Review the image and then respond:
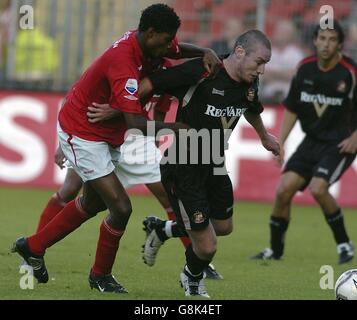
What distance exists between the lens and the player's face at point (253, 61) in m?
7.09

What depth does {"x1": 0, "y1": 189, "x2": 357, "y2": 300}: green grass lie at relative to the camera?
750 cm

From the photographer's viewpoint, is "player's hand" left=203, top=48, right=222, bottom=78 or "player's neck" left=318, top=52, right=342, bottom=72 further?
"player's neck" left=318, top=52, right=342, bottom=72

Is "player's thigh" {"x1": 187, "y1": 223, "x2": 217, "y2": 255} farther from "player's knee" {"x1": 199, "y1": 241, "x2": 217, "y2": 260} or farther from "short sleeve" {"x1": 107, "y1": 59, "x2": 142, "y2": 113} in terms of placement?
"short sleeve" {"x1": 107, "y1": 59, "x2": 142, "y2": 113}

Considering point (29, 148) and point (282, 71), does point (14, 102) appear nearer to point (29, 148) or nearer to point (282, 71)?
point (29, 148)

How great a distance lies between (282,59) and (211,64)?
9003mm

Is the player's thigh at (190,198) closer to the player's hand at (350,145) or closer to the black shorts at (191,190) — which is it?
the black shorts at (191,190)

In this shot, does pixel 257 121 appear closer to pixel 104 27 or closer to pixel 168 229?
pixel 168 229

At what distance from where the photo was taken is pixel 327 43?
1007 centimetres

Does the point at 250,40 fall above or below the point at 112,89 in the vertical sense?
above

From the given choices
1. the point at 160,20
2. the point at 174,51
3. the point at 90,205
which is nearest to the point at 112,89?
the point at 160,20

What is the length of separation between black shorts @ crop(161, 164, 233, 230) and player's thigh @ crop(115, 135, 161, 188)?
5.67ft

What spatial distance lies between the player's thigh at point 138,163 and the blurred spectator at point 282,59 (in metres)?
6.60

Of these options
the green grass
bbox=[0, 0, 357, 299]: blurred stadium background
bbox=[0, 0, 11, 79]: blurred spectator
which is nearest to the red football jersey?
the green grass
